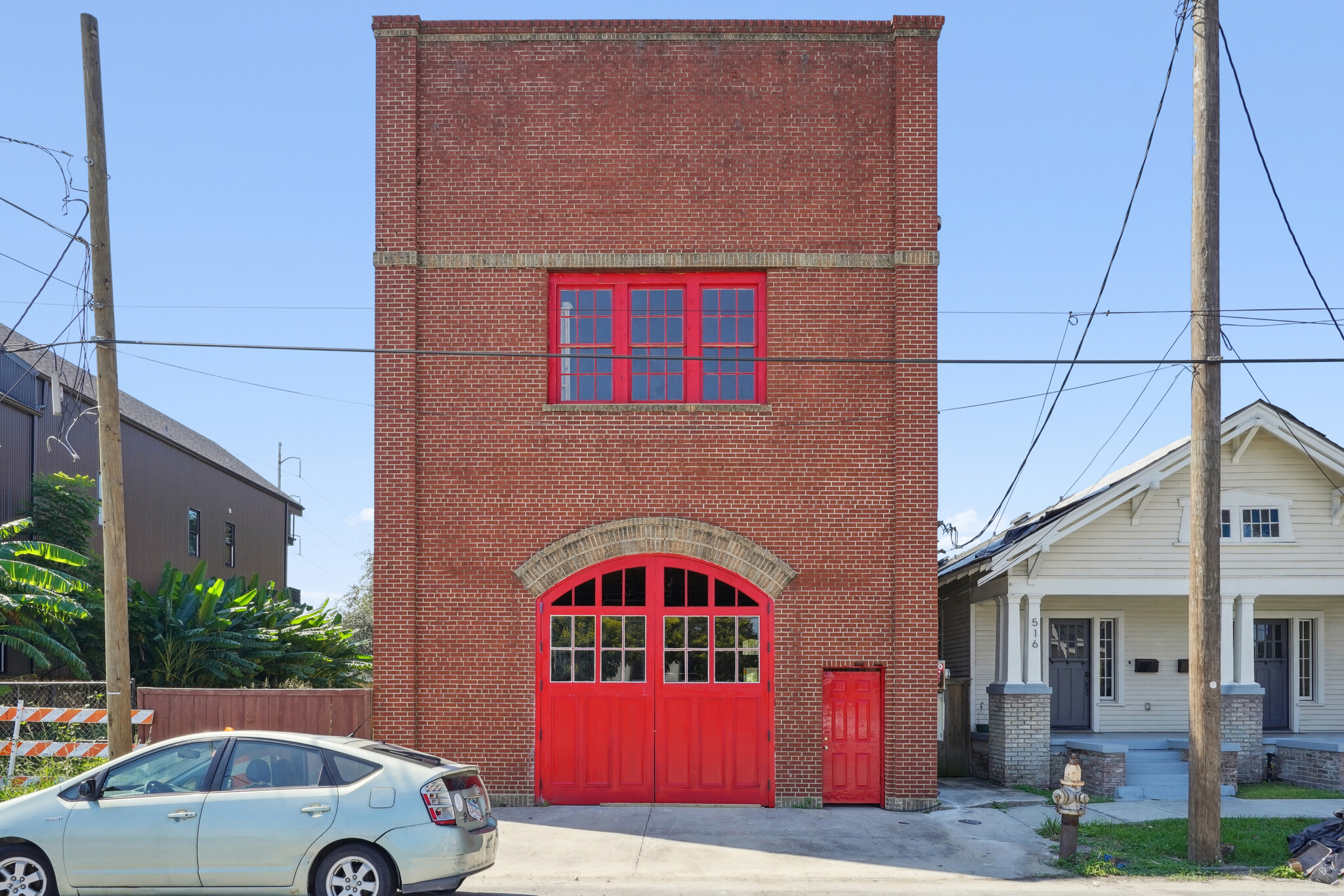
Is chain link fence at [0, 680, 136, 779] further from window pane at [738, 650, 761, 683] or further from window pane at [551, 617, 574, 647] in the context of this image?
window pane at [738, 650, 761, 683]

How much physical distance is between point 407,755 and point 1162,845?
8.39 metres

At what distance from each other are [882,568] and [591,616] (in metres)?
3.94

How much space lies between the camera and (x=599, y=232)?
16312 mm

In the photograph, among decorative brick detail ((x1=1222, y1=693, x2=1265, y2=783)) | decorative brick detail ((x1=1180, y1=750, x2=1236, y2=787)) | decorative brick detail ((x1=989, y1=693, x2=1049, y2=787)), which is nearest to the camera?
decorative brick detail ((x1=1180, y1=750, x2=1236, y2=787))

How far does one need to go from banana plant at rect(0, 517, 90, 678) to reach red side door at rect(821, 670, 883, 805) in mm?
10410

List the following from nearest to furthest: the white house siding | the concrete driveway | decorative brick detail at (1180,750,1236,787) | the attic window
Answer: the concrete driveway
decorative brick detail at (1180,750,1236,787)
the white house siding
the attic window

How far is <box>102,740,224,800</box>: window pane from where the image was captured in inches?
392

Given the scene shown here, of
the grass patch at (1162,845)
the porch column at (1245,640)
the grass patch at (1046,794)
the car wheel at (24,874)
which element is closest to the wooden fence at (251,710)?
the car wheel at (24,874)

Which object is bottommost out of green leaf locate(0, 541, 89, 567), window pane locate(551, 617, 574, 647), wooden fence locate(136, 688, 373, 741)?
wooden fence locate(136, 688, 373, 741)

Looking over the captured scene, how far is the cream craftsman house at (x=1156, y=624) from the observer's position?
18500mm

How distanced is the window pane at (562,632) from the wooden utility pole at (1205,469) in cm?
761

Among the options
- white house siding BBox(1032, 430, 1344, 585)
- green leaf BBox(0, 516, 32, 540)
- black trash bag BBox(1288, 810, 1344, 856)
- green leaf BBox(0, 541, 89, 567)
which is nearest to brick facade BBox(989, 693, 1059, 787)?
white house siding BBox(1032, 430, 1344, 585)

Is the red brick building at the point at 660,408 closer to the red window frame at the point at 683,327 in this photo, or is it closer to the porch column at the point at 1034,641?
the red window frame at the point at 683,327

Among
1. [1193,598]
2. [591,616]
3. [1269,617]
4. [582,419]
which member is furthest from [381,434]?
[1269,617]
